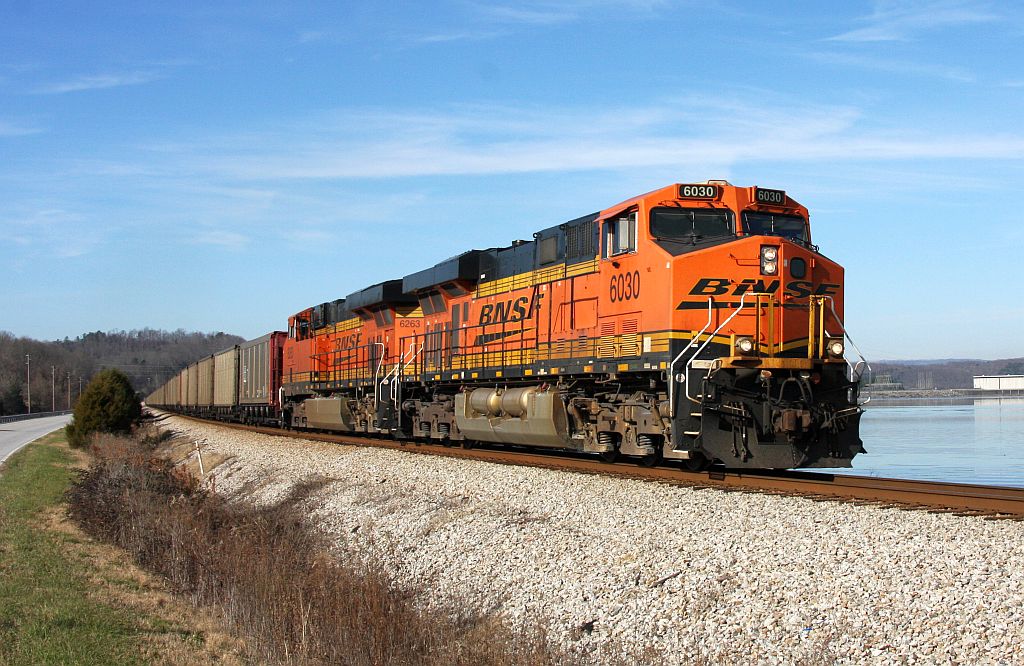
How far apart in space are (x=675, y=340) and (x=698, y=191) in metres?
2.20

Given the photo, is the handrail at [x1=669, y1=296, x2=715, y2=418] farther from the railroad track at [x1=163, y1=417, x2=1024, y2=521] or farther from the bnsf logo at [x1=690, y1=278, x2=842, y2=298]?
the railroad track at [x1=163, y1=417, x2=1024, y2=521]

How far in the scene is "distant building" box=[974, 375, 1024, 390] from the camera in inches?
4888

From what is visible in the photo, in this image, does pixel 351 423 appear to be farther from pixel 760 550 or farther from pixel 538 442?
pixel 760 550

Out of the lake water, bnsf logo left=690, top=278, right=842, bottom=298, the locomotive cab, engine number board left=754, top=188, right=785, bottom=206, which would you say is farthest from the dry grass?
the lake water

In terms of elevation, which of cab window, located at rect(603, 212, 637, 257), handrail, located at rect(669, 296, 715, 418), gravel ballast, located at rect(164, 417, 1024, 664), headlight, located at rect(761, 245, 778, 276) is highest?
cab window, located at rect(603, 212, 637, 257)

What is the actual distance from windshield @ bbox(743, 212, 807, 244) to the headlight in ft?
1.81

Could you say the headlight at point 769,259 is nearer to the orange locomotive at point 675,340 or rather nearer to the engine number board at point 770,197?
the orange locomotive at point 675,340

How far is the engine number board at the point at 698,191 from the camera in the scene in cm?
1273

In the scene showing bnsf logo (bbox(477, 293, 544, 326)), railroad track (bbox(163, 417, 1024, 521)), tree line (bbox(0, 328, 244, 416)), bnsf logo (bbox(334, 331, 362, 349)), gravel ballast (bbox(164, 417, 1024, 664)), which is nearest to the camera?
gravel ballast (bbox(164, 417, 1024, 664))

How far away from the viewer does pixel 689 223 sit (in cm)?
1275

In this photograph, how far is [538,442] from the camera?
15.1 meters

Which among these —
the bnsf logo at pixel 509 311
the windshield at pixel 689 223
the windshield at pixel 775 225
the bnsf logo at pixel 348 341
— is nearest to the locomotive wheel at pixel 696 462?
the windshield at pixel 689 223

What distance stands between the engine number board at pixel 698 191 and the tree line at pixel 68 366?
3447 inches

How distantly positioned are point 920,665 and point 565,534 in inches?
178
